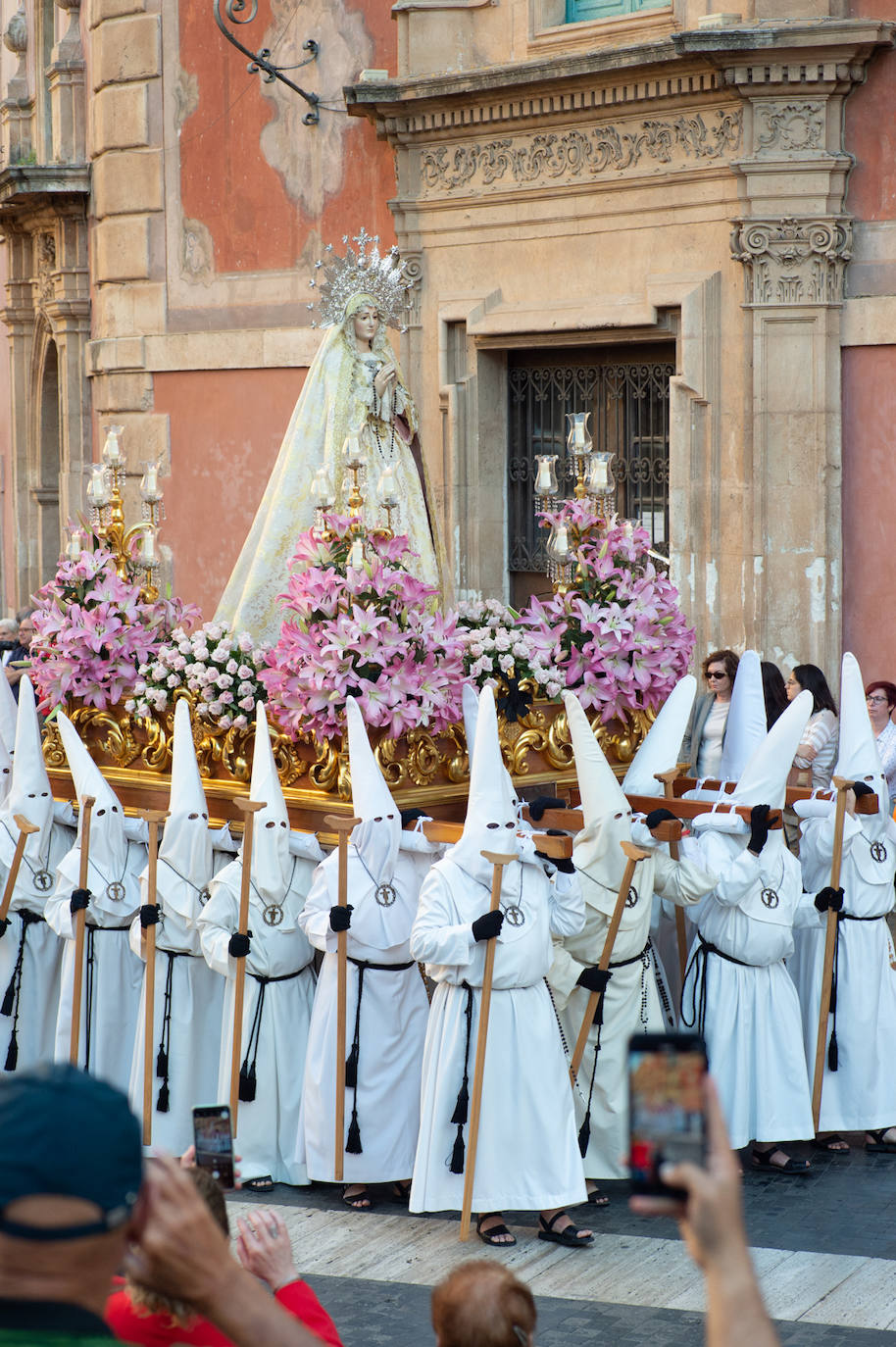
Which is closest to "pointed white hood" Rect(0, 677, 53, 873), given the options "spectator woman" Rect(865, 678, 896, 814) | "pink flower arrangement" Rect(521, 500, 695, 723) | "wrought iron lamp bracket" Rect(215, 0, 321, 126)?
"pink flower arrangement" Rect(521, 500, 695, 723)

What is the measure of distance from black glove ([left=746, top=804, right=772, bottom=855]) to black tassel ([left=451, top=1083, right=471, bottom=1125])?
1.33 meters

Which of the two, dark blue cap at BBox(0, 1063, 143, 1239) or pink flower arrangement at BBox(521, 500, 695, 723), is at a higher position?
pink flower arrangement at BBox(521, 500, 695, 723)

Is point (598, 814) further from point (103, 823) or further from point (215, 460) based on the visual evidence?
point (215, 460)

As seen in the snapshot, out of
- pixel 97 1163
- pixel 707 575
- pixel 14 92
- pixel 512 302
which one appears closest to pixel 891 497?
pixel 707 575

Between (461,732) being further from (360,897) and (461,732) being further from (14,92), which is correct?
(14,92)

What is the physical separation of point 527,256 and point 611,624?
4404 mm

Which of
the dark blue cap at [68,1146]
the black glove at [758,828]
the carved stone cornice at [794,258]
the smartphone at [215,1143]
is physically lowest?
the smartphone at [215,1143]

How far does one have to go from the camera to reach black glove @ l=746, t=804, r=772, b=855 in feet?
20.8

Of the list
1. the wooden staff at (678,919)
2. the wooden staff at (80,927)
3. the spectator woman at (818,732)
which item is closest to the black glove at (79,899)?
the wooden staff at (80,927)

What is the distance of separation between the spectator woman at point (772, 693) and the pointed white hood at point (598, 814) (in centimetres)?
199

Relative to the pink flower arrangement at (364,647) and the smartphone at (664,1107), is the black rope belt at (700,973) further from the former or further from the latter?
the smartphone at (664,1107)

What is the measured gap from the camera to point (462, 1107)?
5828 mm

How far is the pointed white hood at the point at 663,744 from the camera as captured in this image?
682 centimetres

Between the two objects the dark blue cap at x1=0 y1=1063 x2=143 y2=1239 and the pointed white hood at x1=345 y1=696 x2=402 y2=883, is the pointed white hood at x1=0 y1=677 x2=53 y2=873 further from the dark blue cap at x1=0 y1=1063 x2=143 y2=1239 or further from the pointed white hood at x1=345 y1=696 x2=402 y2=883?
the dark blue cap at x1=0 y1=1063 x2=143 y2=1239
